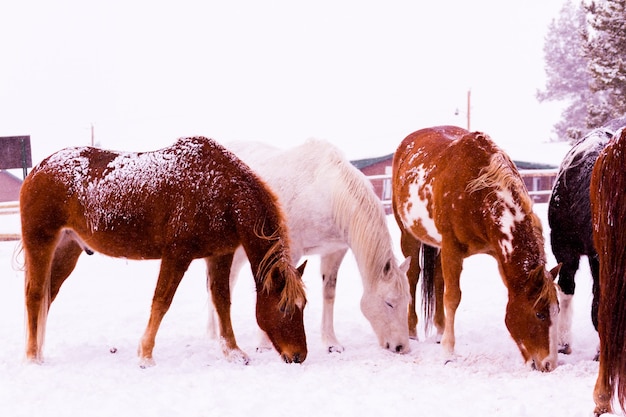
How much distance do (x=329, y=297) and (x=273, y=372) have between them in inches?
61.2

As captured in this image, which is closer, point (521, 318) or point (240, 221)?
point (521, 318)

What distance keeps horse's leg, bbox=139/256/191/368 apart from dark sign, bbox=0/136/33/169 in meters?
9.26

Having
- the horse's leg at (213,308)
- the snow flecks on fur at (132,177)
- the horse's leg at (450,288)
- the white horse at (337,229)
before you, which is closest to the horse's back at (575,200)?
the horse's leg at (450,288)

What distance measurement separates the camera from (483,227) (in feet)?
16.9

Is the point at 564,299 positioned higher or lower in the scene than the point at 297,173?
lower

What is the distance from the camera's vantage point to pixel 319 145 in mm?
6508

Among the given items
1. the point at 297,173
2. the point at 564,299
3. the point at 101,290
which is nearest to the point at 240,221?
the point at 297,173

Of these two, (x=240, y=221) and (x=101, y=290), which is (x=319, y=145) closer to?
(x=240, y=221)

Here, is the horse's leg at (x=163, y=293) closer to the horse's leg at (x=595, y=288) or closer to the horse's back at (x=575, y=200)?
the horse's back at (x=575, y=200)

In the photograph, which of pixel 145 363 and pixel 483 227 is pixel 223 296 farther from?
pixel 483 227

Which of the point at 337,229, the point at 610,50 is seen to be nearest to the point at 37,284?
the point at 337,229

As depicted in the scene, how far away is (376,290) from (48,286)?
9.42 ft

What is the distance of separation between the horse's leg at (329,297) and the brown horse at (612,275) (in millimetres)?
3096

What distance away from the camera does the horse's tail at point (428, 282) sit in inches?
256
